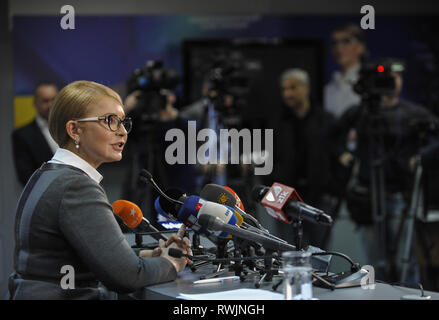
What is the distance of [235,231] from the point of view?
168cm

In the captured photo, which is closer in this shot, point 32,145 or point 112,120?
point 112,120

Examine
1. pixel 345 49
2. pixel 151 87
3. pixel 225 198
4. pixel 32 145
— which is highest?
pixel 345 49

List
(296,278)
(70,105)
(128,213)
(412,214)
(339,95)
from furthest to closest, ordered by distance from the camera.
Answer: (339,95) → (412,214) → (128,213) → (70,105) → (296,278)

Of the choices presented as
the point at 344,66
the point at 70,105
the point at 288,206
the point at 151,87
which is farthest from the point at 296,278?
the point at 344,66

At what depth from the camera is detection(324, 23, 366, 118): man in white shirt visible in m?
5.42

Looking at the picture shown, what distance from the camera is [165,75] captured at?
4203 mm

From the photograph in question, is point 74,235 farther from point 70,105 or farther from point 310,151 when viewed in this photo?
point 310,151

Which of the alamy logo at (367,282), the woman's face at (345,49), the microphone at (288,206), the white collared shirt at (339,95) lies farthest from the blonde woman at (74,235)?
the woman's face at (345,49)

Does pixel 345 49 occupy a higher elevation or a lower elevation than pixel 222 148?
higher

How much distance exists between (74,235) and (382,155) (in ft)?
11.6

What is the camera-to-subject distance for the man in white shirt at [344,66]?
5.42m

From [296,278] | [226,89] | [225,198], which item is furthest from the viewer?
[226,89]

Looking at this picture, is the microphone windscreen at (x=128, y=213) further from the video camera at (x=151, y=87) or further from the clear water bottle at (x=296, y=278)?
the video camera at (x=151, y=87)

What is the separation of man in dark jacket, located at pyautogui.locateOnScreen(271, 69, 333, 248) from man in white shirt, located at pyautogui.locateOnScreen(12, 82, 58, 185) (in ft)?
6.43
